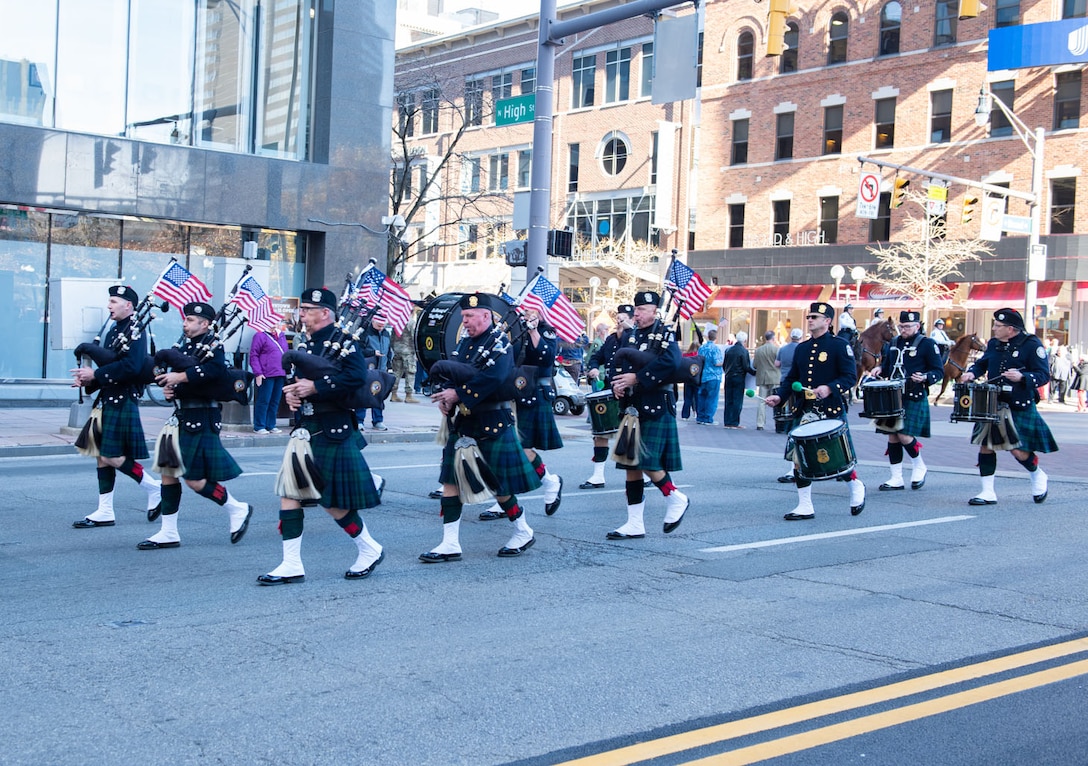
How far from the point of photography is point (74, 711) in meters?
4.68

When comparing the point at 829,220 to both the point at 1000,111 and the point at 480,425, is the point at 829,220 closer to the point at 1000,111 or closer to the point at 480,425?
the point at 1000,111

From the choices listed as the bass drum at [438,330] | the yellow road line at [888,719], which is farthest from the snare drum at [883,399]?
the bass drum at [438,330]

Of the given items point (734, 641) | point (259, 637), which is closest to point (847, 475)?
point (734, 641)

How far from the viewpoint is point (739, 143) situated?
4500 centimetres

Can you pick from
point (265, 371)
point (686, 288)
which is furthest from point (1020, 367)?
point (265, 371)

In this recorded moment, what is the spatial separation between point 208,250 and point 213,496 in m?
15.8

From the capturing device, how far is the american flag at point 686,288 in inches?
406

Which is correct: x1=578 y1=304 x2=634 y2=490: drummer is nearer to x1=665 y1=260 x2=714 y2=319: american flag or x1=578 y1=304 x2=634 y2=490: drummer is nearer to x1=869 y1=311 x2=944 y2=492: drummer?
x1=665 y1=260 x2=714 y2=319: american flag

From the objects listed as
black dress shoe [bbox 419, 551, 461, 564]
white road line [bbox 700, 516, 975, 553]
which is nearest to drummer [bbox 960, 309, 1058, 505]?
white road line [bbox 700, 516, 975, 553]

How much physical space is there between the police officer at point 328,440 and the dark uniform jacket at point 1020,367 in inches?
267

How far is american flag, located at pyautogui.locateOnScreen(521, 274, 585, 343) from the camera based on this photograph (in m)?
10.5

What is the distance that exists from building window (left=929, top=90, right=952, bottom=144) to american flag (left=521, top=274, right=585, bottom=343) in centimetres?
3208

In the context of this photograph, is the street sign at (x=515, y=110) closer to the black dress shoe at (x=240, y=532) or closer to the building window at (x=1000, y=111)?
the black dress shoe at (x=240, y=532)

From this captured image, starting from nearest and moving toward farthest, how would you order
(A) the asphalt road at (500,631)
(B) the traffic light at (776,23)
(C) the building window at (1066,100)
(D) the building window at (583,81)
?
(A) the asphalt road at (500,631) → (B) the traffic light at (776,23) → (C) the building window at (1066,100) → (D) the building window at (583,81)
